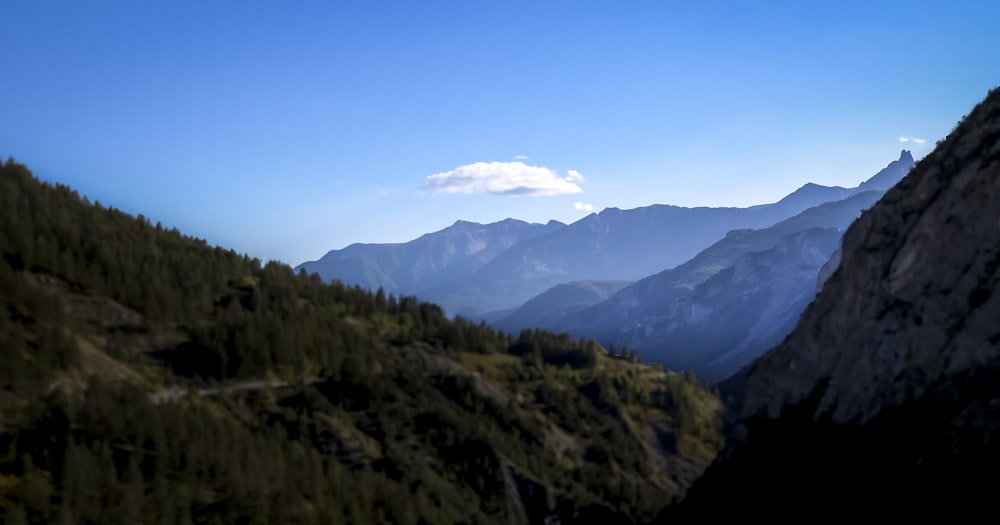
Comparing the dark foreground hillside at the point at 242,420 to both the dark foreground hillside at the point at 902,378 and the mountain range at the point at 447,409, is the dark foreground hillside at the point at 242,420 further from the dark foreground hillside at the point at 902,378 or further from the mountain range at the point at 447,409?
the dark foreground hillside at the point at 902,378

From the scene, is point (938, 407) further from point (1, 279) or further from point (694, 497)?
point (1, 279)

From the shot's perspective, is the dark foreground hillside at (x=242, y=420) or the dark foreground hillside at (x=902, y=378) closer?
the dark foreground hillside at (x=902, y=378)

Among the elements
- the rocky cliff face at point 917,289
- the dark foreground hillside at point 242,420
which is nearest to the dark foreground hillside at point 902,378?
the rocky cliff face at point 917,289

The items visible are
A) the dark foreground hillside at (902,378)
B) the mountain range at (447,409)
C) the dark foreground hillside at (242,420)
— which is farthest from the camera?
the dark foreground hillside at (242,420)

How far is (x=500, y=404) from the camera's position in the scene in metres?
183

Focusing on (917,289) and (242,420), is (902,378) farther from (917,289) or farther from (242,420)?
(242,420)

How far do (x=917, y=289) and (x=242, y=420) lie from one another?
117 metres

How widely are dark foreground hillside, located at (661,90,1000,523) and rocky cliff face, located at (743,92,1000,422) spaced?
0.19m

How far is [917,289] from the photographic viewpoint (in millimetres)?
91938

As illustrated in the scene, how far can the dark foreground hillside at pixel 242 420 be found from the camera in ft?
319

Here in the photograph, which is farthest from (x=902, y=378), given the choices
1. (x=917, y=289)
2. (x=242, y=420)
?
(x=242, y=420)

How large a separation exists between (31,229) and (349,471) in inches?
3925

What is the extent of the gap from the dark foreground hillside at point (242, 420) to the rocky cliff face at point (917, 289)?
65.5 metres

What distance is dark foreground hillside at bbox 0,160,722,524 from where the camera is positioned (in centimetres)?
9712
